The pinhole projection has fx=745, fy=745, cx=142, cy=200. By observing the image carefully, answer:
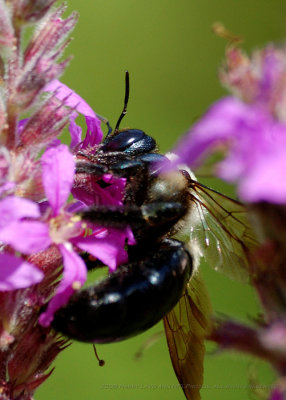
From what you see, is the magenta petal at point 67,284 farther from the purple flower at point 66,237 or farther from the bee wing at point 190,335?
the bee wing at point 190,335

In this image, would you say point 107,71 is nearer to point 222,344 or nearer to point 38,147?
point 38,147

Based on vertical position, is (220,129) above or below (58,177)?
above

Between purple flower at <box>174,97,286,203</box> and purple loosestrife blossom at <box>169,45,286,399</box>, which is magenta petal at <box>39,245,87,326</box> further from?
purple flower at <box>174,97,286,203</box>

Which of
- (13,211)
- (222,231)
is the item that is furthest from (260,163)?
(222,231)

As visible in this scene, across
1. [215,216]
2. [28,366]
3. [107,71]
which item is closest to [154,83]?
[107,71]

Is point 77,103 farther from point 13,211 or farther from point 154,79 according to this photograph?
point 154,79

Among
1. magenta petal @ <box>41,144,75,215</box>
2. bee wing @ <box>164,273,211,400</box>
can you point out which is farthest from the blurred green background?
magenta petal @ <box>41,144,75,215</box>
